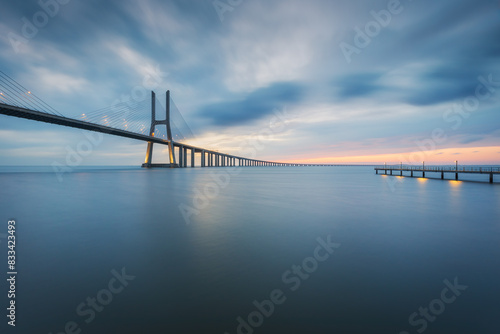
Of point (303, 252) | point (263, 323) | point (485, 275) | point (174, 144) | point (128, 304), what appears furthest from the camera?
point (174, 144)

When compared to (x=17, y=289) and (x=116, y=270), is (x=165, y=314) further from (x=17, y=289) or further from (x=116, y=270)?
(x=17, y=289)

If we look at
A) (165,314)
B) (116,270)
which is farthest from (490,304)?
(116,270)

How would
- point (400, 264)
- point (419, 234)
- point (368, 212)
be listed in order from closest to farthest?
point (400, 264), point (419, 234), point (368, 212)

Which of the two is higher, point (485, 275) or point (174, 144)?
point (174, 144)

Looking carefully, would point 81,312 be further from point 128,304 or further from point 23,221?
point 23,221

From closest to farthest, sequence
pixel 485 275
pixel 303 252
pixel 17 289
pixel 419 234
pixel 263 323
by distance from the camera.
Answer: pixel 263 323 < pixel 17 289 < pixel 485 275 < pixel 303 252 < pixel 419 234

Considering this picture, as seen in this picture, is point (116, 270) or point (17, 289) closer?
point (17, 289)

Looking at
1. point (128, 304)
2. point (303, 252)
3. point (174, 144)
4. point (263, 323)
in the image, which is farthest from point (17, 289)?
point (174, 144)

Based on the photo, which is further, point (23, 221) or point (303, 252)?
point (23, 221)

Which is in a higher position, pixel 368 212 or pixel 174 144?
pixel 174 144
